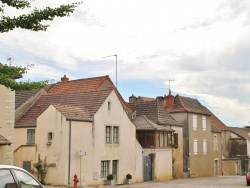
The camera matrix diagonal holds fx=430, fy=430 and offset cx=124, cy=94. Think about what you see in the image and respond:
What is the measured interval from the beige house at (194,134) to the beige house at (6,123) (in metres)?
21.7

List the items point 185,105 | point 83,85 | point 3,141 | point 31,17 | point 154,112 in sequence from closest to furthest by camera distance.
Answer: point 31,17 → point 3,141 → point 154,112 → point 83,85 → point 185,105

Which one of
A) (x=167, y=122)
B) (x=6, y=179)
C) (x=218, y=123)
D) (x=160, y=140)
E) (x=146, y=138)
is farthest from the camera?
(x=218, y=123)

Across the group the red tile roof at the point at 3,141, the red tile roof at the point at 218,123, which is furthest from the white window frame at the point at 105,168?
the red tile roof at the point at 218,123

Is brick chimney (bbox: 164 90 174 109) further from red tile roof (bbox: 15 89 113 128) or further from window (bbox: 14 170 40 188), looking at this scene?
window (bbox: 14 170 40 188)

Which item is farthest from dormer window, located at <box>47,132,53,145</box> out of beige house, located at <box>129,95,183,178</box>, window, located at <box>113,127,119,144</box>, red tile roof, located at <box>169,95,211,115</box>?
red tile roof, located at <box>169,95,211,115</box>

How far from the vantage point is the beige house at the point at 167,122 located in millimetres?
37812

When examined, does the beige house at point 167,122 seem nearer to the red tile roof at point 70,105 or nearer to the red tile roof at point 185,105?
the red tile roof at point 185,105

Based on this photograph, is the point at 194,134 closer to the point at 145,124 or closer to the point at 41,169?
the point at 145,124

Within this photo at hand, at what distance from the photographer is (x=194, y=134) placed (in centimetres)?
4475

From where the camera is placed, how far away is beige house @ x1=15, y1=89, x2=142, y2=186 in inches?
1071

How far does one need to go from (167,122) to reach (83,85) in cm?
858

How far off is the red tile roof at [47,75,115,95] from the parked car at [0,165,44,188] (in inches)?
1173

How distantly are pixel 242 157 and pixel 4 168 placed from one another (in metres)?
54.1

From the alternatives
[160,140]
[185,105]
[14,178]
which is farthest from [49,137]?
[185,105]
